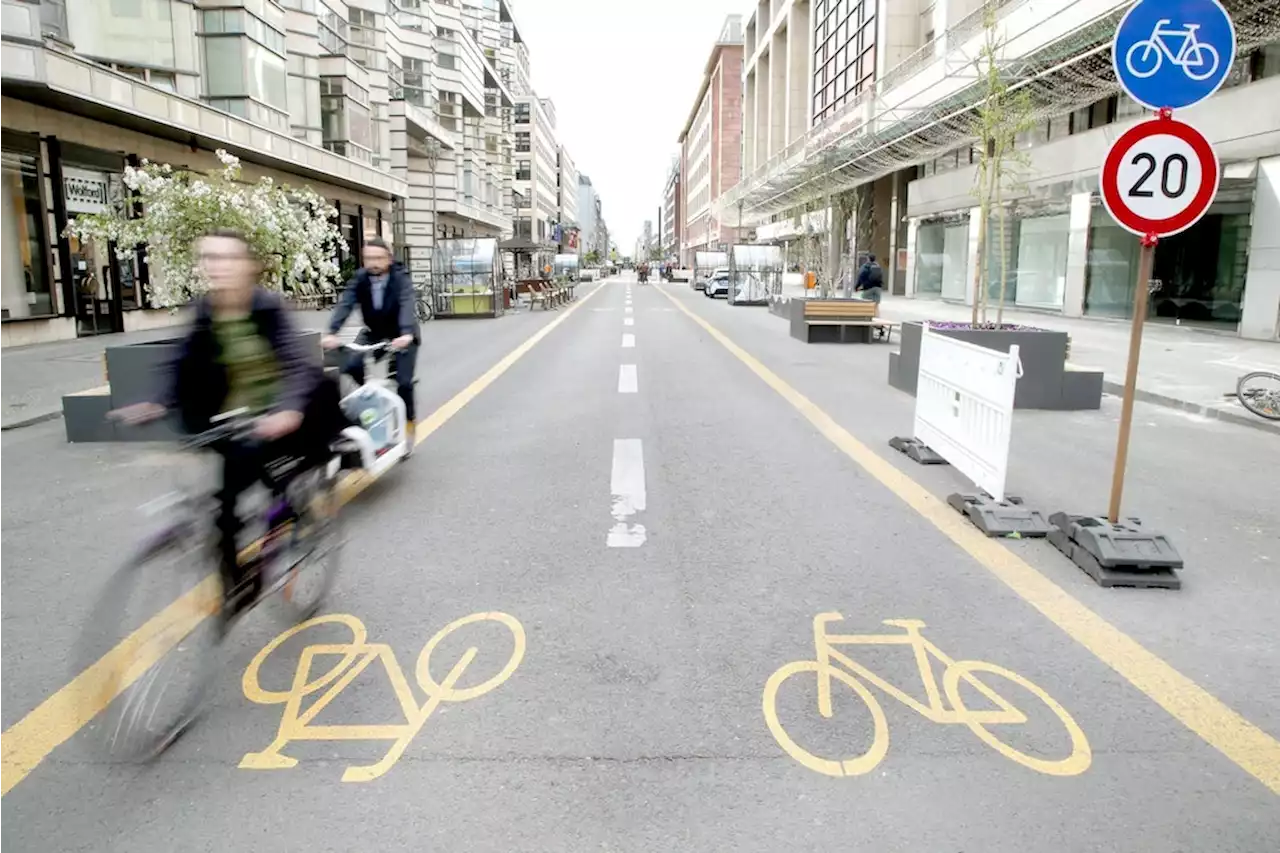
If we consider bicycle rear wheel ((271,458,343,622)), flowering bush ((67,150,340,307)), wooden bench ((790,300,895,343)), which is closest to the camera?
→ bicycle rear wheel ((271,458,343,622))

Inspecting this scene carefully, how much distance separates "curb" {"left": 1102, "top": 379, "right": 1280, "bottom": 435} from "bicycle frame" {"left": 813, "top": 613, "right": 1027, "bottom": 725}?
716 cm

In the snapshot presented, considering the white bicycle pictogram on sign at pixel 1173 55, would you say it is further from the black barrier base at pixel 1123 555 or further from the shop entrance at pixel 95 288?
the shop entrance at pixel 95 288

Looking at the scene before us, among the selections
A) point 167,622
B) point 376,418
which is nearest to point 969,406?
point 376,418

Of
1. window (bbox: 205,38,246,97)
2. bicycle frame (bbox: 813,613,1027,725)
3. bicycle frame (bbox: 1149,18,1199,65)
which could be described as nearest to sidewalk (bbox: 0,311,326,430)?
bicycle frame (bbox: 813,613,1027,725)

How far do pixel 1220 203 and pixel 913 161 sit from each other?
16961 mm

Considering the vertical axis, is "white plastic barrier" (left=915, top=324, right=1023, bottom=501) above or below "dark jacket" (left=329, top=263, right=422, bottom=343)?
below

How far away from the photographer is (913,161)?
3706 cm

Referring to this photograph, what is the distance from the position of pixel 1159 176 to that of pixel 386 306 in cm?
529

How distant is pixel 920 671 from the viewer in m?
3.74

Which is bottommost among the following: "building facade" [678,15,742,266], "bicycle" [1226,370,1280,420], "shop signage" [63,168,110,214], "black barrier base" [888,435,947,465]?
"black barrier base" [888,435,947,465]

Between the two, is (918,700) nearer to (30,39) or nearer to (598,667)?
(598,667)

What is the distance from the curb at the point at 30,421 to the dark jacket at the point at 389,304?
16.4ft

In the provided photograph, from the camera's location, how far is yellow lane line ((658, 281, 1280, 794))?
3.18m

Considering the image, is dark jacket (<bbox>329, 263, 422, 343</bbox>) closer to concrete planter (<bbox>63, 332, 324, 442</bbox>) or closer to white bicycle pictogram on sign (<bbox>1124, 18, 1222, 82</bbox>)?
concrete planter (<bbox>63, 332, 324, 442</bbox>)
